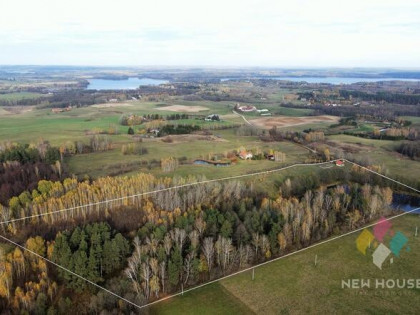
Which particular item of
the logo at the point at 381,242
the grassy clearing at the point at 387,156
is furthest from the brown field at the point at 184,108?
the logo at the point at 381,242

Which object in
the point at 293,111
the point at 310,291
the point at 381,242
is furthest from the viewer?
the point at 293,111

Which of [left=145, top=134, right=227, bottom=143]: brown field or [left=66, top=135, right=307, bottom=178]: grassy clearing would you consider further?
[left=145, top=134, right=227, bottom=143]: brown field

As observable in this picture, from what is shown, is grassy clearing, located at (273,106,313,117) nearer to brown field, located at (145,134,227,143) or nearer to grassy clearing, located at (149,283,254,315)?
brown field, located at (145,134,227,143)

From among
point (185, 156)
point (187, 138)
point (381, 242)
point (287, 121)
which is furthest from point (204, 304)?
point (287, 121)

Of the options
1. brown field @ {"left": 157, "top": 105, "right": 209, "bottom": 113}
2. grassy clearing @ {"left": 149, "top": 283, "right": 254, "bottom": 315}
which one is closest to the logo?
grassy clearing @ {"left": 149, "top": 283, "right": 254, "bottom": 315}

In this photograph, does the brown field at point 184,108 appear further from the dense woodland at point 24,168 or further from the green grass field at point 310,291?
the green grass field at point 310,291

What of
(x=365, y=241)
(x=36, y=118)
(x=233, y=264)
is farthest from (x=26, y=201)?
(x=36, y=118)

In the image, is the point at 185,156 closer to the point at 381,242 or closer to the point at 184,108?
the point at 381,242
